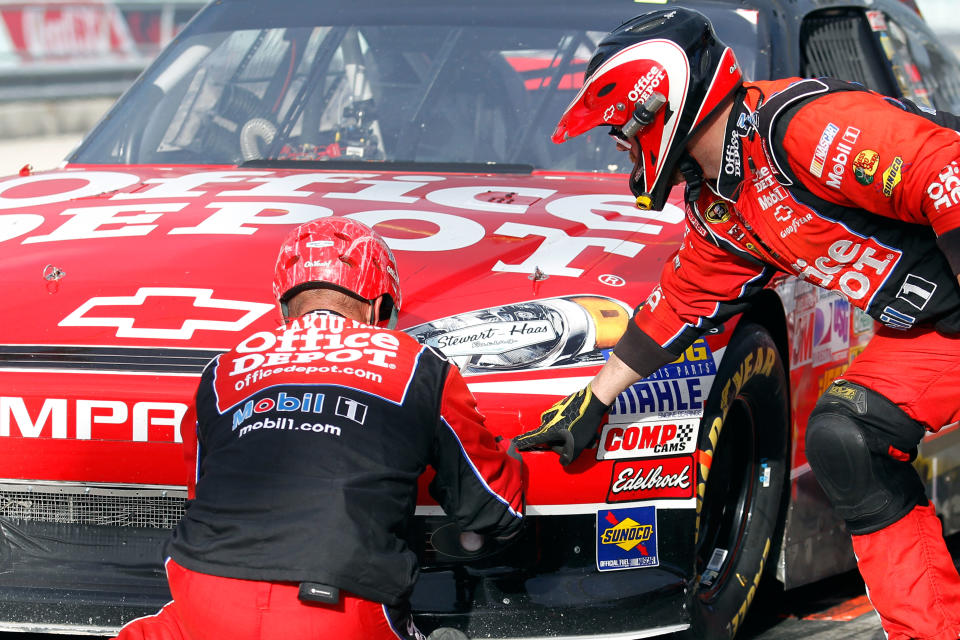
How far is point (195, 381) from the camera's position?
2758 millimetres

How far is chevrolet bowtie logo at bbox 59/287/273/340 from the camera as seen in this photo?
287 cm

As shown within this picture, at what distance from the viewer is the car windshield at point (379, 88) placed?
4.32m

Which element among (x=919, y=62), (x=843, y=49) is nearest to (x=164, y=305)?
(x=843, y=49)

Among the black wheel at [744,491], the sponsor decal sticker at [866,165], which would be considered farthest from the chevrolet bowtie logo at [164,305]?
the sponsor decal sticker at [866,165]

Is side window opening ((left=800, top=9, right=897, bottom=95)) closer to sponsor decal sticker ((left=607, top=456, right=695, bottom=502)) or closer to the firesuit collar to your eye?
the firesuit collar

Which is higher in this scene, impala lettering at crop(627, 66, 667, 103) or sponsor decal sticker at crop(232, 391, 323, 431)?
impala lettering at crop(627, 66, 667, 103)

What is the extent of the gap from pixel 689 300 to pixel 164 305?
1220mm

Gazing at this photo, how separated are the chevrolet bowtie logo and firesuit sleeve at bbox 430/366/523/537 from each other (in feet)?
2.10

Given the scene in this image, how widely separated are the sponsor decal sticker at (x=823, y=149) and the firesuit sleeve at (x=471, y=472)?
0.83 m

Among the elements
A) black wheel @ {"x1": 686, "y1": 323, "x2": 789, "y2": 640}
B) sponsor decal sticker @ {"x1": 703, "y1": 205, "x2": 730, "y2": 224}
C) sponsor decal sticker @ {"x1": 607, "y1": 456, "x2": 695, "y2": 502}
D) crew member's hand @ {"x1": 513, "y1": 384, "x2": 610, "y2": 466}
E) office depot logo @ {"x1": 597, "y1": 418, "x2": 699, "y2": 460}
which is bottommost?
black wheel @ {"x1": 686, "y1": 323, "x2": 789, "y2": 640}

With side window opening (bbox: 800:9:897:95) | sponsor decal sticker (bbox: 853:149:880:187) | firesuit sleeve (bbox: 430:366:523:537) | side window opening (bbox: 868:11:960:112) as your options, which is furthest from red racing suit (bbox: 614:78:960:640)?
side window opening (bbox: 868:11:960:112)

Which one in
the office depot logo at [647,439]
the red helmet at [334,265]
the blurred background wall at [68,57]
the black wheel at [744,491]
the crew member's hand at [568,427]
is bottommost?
the blurred background wall at [68,57]

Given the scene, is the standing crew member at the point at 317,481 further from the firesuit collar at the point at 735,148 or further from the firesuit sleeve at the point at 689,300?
the firesuit collar at the point at 735,148

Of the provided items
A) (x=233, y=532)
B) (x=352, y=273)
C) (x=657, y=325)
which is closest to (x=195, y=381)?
(x=352, y=273)
